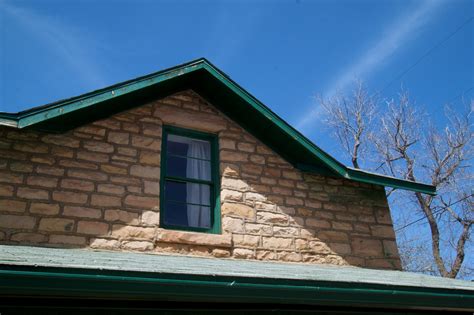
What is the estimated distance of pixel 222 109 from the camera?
7855 mm

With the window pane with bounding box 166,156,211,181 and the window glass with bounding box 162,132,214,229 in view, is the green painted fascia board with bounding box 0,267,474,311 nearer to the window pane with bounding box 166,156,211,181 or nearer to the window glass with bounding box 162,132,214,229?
the window glass with bounding box 162,132,214,229

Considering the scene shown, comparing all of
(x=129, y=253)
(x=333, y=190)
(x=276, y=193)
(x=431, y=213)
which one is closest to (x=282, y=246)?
(x=276, y=193)

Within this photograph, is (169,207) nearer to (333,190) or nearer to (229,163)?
(229,163)

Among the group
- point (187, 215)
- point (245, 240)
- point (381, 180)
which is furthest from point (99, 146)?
point (381, 180)

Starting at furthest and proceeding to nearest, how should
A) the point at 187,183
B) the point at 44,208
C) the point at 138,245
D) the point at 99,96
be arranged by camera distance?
1. the point at 187,183
2. the point at 99,96
3. the point at 138,245
4. the point at 44,208

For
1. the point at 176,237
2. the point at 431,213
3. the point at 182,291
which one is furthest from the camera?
the point at 431,213

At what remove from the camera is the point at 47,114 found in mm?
6070

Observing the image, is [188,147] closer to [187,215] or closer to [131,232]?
[187,215]

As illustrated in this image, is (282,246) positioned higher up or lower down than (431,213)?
lower down

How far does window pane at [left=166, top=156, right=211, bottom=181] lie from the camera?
714 centimetres

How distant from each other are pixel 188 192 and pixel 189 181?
173 millimetres

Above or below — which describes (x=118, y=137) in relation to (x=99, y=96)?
below

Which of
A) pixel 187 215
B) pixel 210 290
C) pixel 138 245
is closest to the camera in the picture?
pixel 210 290

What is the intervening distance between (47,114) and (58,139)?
1.52 ft
